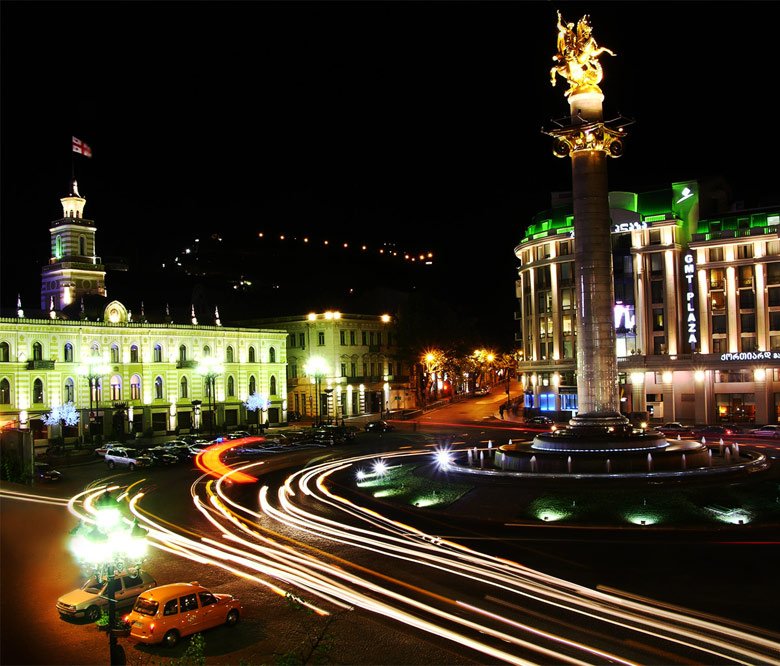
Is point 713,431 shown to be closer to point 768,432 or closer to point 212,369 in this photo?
point 768,432

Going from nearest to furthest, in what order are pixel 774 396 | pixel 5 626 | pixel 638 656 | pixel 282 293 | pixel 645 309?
pixel 638 656 → pixel 5 626 → pixel 774 396 → pixel 645 309 → pixel 282 293

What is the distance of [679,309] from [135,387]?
2250 inches

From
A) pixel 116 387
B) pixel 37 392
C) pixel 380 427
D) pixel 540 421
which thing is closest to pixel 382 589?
pixel 380 427

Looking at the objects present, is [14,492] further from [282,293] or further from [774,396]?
[282,293]

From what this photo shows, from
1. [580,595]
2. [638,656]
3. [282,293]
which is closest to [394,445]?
[580,595]

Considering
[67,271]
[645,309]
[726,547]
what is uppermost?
[67,271]

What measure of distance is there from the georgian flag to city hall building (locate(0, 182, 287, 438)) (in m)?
7.13

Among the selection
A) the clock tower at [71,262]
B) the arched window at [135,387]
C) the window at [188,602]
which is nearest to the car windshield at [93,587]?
the window at [188,602]

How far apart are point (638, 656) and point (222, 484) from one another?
107 feet

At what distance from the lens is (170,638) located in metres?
19.4

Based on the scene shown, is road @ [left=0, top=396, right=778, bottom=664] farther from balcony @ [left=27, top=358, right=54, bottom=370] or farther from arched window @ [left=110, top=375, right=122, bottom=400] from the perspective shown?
arched window @ [left=110, top=375, right=122, bottom=400]

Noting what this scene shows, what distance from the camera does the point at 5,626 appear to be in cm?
2058

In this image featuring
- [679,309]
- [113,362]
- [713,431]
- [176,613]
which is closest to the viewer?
[176,613]

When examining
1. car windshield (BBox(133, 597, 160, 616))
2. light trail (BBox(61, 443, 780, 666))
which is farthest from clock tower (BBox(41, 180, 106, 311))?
car windshield (BBox(133, 597, 160, 616))
